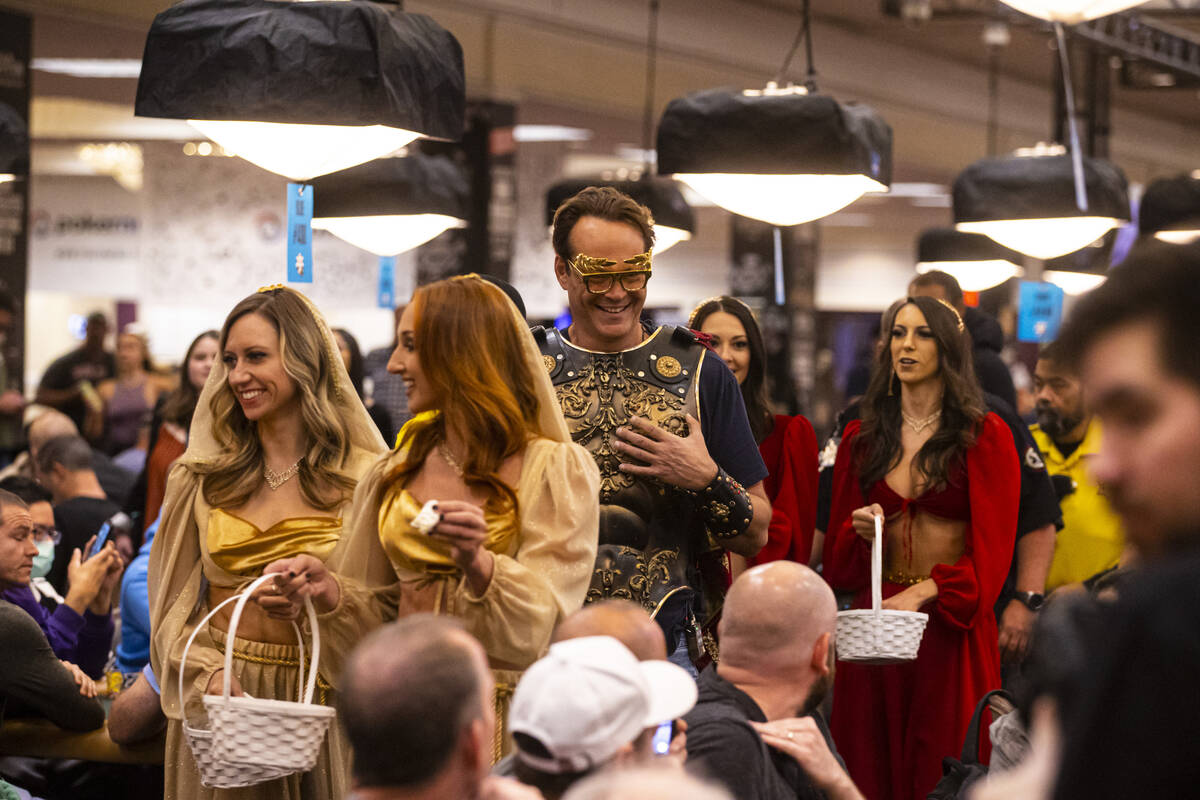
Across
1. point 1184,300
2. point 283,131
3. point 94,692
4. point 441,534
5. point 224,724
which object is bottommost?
point 94,692

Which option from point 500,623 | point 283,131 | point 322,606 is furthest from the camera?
point 283,131

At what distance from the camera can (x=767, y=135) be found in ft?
12.5

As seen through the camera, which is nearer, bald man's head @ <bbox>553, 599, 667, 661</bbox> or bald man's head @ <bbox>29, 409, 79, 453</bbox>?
bald man's head @ <bbox>553, 599, 667, 661</bbox>

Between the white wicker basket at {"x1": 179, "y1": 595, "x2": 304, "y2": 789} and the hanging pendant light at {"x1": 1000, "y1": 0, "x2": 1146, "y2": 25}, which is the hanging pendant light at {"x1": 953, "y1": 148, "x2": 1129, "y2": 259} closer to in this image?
the hanging pendant light at {"x1": 1000, "y1": 0, "x2": 1146, "y2": 25}

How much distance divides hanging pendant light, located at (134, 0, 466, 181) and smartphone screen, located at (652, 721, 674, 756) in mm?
1290

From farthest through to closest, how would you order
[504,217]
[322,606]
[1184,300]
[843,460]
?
[504,217]
[843,460]
[322,606]
[1184,300]

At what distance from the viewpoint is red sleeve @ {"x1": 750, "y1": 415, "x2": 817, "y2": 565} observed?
4387 mm

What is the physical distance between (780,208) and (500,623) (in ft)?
6.35

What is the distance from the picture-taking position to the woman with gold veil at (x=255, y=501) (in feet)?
9.50

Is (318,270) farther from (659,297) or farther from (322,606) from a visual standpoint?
(659,297)

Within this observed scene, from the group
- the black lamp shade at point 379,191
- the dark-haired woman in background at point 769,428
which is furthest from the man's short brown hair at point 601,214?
the black lamp shade at point 379,191

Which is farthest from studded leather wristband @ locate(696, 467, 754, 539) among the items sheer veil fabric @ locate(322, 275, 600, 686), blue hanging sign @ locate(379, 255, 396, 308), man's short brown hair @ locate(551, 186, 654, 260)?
blue hanging sign @ locate(379, 255, 396, 308)

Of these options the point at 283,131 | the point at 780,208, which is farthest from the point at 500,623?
the point at 780,208

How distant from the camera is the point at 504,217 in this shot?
31.5ft
